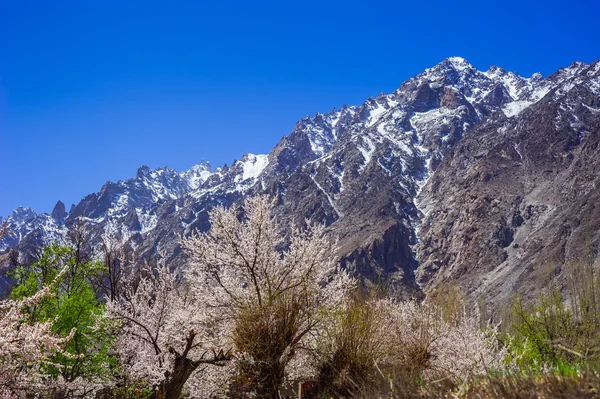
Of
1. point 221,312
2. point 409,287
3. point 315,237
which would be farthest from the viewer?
point 409,287

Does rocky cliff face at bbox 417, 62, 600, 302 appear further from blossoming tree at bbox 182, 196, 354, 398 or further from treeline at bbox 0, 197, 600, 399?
blossoming tree at bbox 182, 196, 354, 398

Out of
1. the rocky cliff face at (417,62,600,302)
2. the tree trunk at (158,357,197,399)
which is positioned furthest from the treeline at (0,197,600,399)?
the rocky cliff face at (417,62,600,302)

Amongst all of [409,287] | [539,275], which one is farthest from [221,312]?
[409,287]

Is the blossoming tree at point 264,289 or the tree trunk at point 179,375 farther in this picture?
the blossoming tree at point 264,289

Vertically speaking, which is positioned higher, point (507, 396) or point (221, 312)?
point (221, 312)

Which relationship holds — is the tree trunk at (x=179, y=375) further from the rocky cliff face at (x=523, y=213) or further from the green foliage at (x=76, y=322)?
the rocky cliff face at (x=523, y=213)

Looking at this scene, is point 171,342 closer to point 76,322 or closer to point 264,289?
point 264,289

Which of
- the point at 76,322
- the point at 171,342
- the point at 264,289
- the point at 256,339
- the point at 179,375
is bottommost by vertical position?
the point at 179,375

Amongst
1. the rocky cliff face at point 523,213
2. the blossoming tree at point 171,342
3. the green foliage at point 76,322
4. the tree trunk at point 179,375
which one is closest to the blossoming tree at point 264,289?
the blossoming tree at point 171,342

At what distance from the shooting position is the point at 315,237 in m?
12.9

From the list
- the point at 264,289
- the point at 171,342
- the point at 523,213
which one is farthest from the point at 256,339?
the point at 523,213

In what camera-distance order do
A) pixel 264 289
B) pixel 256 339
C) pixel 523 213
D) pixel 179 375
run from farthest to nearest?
pixel 523 213
pixel 264 289
pixel 256 339
pixel 179 375

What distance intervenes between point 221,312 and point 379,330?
415 centimetres

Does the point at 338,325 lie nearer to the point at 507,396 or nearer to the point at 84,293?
the point at 507,396
